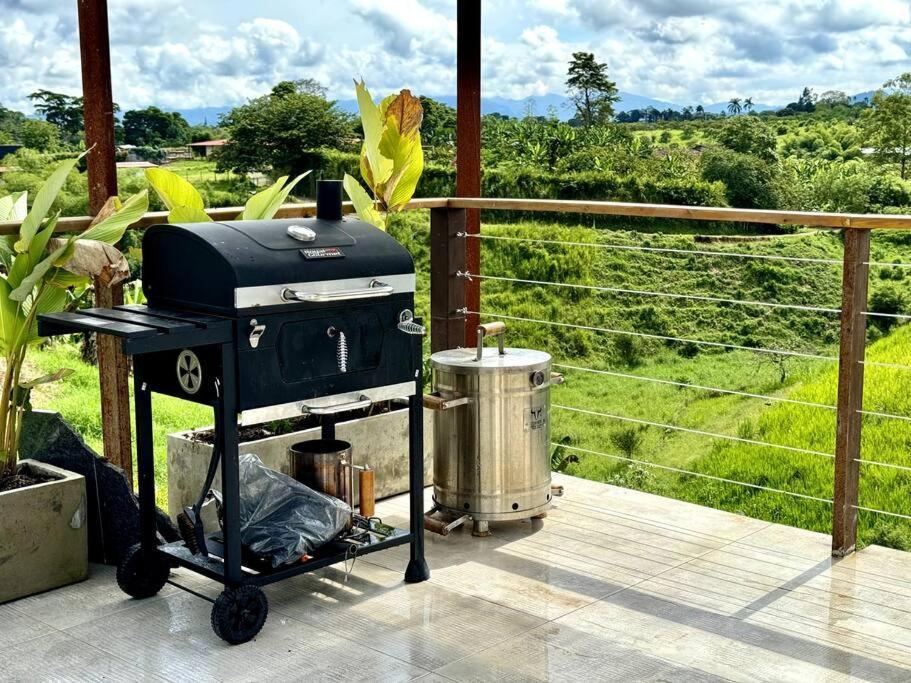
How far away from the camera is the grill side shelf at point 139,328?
2486 mm

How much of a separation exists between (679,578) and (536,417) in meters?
0.67

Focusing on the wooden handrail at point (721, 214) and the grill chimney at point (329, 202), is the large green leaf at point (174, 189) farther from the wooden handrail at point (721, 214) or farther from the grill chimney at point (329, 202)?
the wooden handrail at point (721, 214)

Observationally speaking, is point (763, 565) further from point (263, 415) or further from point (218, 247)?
point (218, 247)

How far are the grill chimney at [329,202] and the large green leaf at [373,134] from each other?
781 millimetres

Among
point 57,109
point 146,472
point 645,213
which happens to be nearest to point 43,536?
point 146,472

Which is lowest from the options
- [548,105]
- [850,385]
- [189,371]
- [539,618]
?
[539,618]

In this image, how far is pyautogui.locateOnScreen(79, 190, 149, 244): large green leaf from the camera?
119 inches

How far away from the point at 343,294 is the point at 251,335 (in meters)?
0.27

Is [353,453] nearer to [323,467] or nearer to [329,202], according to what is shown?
[323,467]

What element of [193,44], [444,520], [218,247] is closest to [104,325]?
[218,247]

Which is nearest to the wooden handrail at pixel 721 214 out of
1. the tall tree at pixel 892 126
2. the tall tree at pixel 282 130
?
the tall tree at pixel 282 130

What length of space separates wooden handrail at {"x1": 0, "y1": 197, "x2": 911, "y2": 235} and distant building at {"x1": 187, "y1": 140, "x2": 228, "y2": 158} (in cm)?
1238

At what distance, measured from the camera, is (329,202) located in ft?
9.91

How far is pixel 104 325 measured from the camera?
102 inches
